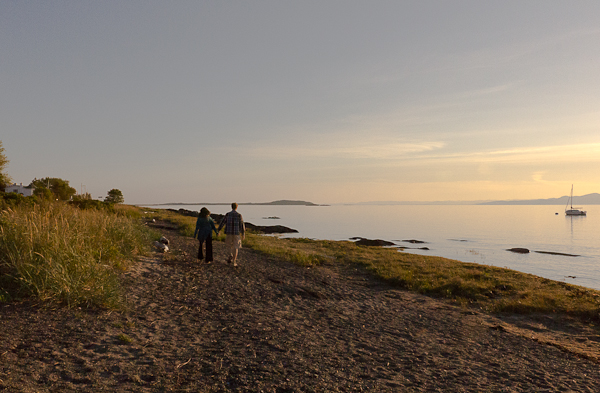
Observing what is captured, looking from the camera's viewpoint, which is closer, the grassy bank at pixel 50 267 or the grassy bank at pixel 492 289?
the grassy bank at pixel 50 267

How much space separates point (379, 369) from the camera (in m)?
5.96

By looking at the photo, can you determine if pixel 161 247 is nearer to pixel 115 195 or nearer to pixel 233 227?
pixel 233 227

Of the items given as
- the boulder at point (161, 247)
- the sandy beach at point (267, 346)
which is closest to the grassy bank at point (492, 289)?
the sandy beach at point (267, 346)

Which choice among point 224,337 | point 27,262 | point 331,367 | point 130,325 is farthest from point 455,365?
point 27,262

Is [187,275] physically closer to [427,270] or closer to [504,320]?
[504,320]

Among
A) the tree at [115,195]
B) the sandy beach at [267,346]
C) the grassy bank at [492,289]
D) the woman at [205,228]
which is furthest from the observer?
the tree at [115,195]

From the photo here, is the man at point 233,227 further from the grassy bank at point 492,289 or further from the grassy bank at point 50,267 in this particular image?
the grassy bank at point 492,289

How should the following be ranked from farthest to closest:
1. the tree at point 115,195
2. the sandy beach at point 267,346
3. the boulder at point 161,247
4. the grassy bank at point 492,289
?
the tree at point 115,195 → the boulder at point 161,247 → the grassy bank at point 492,289 → the sandy beach at point 267,346

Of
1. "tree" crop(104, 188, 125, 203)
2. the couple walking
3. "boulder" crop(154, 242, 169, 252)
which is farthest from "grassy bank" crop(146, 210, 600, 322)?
"tree" crop(104, 188, 125, 203)

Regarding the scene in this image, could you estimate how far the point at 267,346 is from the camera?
6.37 m

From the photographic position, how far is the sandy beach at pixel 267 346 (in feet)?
15.9

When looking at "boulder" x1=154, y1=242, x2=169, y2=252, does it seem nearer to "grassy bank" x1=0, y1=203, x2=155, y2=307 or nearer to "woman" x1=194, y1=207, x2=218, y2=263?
"woman" x1=194, y1=207, x2=218, y2=263

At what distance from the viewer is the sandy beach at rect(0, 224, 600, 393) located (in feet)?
15.9

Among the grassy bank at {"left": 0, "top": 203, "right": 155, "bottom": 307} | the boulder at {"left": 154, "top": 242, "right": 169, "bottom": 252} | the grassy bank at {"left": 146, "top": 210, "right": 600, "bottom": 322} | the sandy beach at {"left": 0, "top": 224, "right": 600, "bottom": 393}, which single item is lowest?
the grassy bank at {"left": 146, "top": 210, "right": 600, "bottom": 322}
